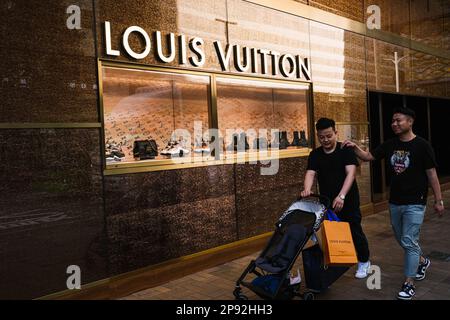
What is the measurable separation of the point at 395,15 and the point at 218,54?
230 inches

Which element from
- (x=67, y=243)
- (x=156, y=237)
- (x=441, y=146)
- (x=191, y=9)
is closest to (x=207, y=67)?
(x=191, y=9)

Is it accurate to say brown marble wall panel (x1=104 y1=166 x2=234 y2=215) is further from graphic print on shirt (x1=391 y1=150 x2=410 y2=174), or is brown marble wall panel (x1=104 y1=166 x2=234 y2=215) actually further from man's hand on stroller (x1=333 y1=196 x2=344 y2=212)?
graphic print on shirt (x1=391 y1=150 x2=410 y2=174)

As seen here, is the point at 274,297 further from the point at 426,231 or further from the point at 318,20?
the point at 318,20

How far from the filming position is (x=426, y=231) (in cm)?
688

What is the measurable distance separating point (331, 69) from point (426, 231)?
10.7 ft

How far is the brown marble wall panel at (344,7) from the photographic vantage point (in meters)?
7.47

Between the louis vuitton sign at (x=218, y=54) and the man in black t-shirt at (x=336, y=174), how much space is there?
198cm

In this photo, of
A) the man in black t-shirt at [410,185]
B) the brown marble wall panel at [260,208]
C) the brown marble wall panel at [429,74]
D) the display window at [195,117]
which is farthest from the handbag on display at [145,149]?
the brown marble wall panel at [429,74]

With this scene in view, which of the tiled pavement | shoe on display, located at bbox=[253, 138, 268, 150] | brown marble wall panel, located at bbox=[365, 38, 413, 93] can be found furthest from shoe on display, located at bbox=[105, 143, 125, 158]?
brown marble wall panel, located at bbox=[365, 38, 413, 93]

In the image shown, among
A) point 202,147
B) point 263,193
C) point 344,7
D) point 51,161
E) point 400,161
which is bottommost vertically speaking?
point 263,193

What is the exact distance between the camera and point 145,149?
514 cm

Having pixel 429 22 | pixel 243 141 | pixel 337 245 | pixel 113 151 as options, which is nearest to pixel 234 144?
pixel 243 141

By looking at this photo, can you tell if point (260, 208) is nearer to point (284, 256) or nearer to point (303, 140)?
point (303, 140)

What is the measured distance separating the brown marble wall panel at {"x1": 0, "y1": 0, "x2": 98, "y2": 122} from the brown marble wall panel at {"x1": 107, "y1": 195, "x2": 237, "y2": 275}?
4.09 ft
